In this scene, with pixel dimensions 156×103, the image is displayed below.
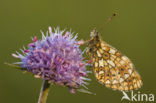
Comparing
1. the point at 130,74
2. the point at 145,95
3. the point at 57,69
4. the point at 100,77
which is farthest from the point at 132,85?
the point at 145,95

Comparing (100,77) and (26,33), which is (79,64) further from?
(26,33)

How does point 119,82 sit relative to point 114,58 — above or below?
below

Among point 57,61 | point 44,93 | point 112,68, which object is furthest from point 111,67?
point 44,93

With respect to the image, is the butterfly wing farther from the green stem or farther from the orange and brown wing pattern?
the green stem

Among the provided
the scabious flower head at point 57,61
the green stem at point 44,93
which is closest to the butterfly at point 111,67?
the scabious flower head at point 57,61

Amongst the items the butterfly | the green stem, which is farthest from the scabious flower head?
the butterfly

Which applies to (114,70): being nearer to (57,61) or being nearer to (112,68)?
(112,68)
